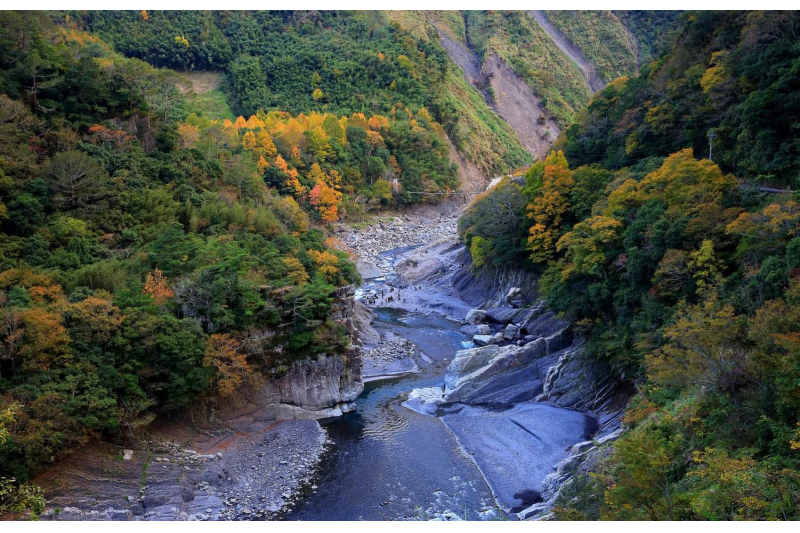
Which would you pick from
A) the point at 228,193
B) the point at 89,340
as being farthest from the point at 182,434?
the point at 228,193

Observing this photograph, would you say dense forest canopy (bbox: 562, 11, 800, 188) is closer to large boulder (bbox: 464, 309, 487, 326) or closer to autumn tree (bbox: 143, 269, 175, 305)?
large boulder (bbox: 464, 309, 487, 326)

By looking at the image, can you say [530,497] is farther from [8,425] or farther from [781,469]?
[8,425]

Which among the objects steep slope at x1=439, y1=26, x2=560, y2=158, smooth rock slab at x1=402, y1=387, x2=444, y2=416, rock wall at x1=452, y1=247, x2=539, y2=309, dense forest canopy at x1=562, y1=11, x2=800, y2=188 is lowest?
smooth rock slab at x1=402, y1=387, x2=444, y2=416

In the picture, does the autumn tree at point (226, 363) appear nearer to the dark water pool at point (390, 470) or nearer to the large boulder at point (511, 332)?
the dark water pool at point (390, 470)

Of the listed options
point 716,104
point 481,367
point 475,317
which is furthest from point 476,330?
point 716,104

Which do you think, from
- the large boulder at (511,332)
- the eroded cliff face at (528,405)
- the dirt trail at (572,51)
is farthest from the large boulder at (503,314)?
the dirt trail at (572,51)

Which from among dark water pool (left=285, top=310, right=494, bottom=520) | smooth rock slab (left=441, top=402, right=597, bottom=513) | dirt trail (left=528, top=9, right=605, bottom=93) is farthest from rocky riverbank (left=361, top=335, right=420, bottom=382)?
dirt trail (left=528, top=9, right=605, bottom=93)
